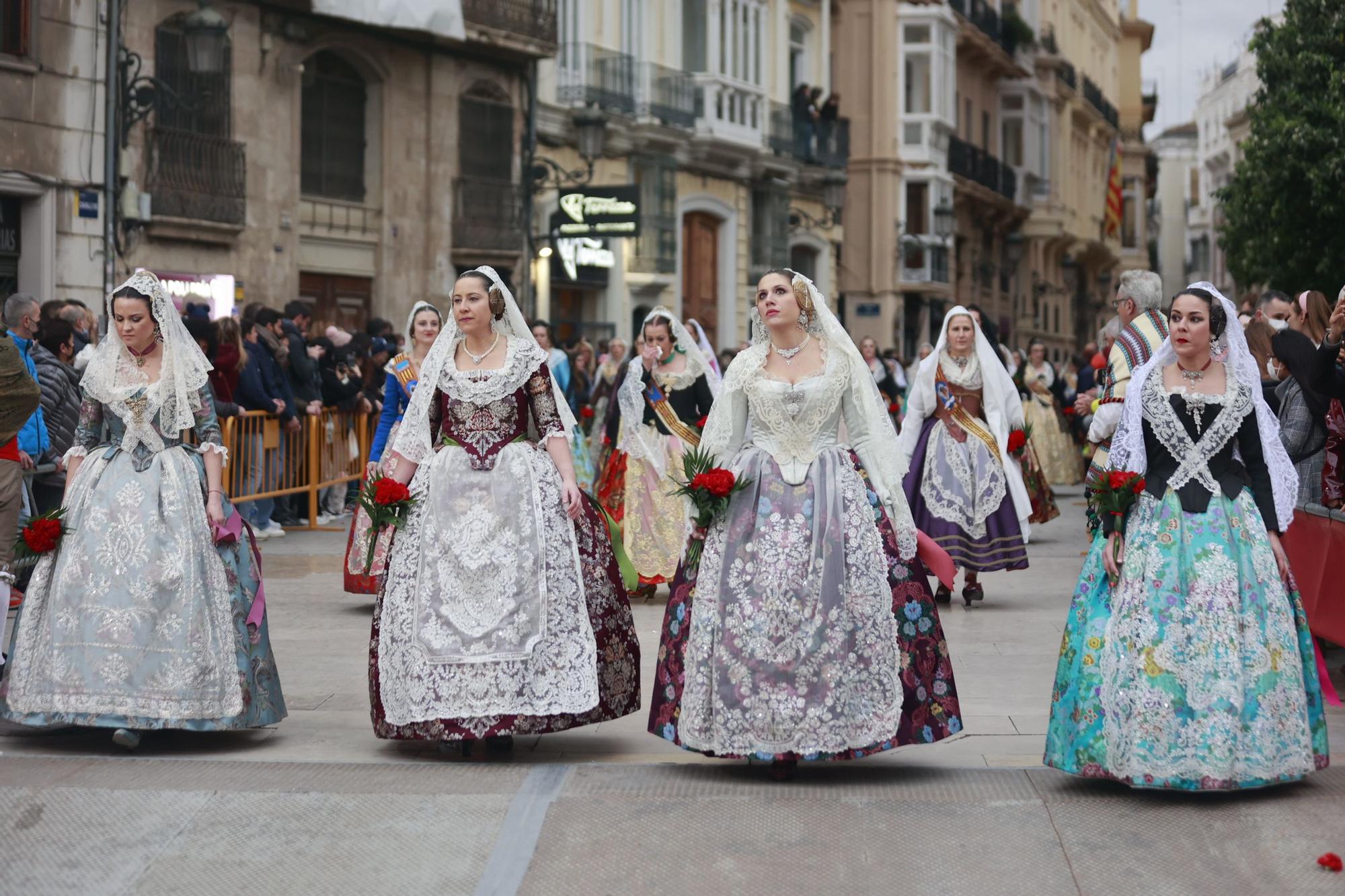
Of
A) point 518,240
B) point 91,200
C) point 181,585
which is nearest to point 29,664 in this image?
point 181,585

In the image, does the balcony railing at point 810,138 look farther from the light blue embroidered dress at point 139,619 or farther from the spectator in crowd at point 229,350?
the light blue embroidered dress at point 139,619

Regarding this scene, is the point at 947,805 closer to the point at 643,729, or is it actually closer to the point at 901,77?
the point at 643,729

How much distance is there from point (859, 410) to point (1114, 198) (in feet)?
174

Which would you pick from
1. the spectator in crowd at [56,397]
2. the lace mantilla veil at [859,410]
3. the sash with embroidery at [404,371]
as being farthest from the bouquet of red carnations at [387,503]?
the spectator in crowd at [56,397]

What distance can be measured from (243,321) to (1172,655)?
10.7 metres

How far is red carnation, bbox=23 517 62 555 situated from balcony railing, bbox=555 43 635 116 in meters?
19.9

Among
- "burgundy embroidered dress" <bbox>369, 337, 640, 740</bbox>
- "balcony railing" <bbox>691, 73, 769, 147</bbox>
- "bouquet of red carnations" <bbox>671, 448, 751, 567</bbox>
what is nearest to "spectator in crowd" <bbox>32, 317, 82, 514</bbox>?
"burgundy embroidered dress" <bbox>369, 337, 640, 740</bbox>

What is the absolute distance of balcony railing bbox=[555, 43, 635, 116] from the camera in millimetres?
26406

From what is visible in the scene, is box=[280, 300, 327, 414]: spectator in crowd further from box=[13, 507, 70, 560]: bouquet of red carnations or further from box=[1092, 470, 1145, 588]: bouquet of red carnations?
box=[1092, 470, 1145, 588]: bouquet of red carnations

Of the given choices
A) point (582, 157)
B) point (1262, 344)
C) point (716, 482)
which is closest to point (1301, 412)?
point (1262, 344)

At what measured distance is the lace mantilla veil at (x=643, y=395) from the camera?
1175cm

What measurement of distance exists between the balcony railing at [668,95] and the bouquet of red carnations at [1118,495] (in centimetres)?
2247

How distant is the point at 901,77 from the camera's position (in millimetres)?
40375

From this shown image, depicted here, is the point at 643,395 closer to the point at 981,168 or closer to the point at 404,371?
the point at 404,371
